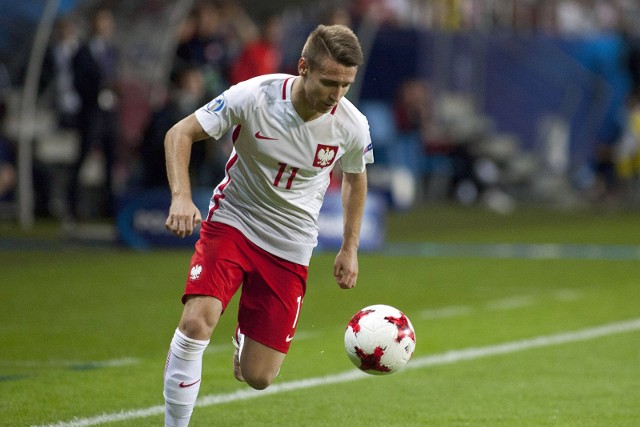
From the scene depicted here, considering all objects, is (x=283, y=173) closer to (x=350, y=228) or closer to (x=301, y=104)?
(x=301, y=104)

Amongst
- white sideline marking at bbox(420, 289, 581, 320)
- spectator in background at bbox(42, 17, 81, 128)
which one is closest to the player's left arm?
white sideline marking at bbox(420, 289, 581, 320)

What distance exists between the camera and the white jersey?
6340 mm

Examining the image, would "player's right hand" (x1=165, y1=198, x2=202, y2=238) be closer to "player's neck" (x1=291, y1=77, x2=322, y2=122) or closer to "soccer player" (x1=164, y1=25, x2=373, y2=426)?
"soccer player" (x1=164, y1=25, x2=373, y2=426)

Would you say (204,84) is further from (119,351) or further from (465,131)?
(465,131)

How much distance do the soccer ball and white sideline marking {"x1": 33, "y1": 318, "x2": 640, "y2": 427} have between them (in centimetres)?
104

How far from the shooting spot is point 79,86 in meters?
17.2

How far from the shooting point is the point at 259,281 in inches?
256

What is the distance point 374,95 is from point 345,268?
871 inches

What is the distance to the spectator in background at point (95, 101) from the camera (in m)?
17.1

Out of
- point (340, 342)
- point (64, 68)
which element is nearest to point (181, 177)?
point (340, 342)

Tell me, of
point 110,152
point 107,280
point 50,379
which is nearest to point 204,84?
point 110,152

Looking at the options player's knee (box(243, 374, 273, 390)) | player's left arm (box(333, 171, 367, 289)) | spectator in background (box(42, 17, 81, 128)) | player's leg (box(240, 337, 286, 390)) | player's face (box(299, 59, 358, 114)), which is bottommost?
spectator in background (box(42, 17, 81, 128))

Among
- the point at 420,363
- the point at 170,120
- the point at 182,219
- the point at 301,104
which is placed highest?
the point at 301,104

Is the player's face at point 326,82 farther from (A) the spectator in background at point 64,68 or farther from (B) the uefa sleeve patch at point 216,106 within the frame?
(A) the spectator in background at point 64,68
